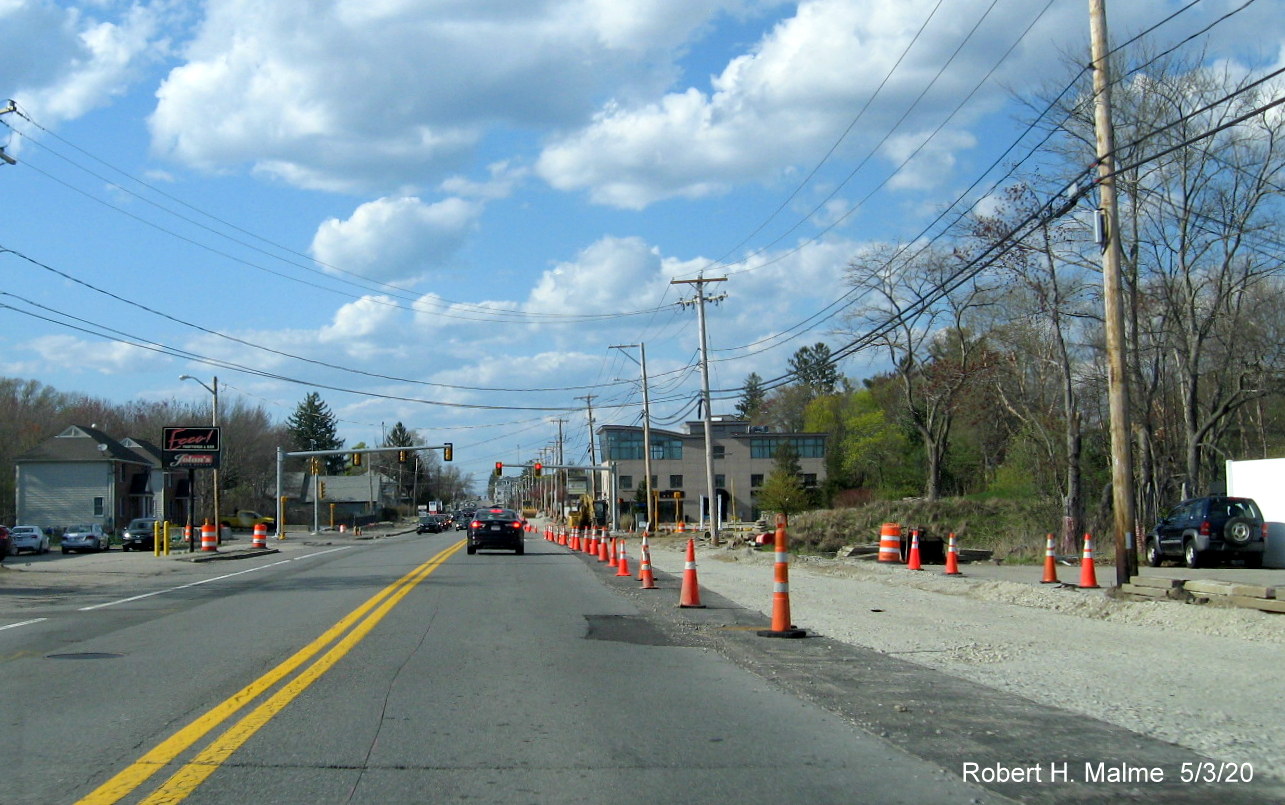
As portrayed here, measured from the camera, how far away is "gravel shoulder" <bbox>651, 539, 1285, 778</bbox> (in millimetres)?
8008

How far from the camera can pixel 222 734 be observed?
7.46 meters

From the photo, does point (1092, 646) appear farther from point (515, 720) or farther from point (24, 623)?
point (24, 623)

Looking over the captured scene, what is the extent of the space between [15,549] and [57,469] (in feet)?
82.2

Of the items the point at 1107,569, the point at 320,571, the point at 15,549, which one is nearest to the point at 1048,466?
the point at 1107,569

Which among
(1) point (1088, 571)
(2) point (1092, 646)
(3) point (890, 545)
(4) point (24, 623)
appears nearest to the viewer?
(2) point (1092, 646)

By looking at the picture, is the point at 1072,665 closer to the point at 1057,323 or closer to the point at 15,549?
the point at 1057,323

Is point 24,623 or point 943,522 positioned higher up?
point 24,623

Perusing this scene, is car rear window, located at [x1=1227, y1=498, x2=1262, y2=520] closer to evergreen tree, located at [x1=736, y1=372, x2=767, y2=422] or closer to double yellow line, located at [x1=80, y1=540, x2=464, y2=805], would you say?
double yellow line, located at [x1=80, y1=540, x2=464, y2=805]

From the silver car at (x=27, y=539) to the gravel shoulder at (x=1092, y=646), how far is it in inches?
1616

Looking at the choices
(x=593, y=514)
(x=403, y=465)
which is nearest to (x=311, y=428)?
(x=403, y=465)

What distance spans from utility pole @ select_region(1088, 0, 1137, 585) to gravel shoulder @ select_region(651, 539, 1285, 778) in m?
1.26

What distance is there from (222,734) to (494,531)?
93.9 feet

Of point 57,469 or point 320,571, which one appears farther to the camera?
point 57,469

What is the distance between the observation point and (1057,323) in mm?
37844
